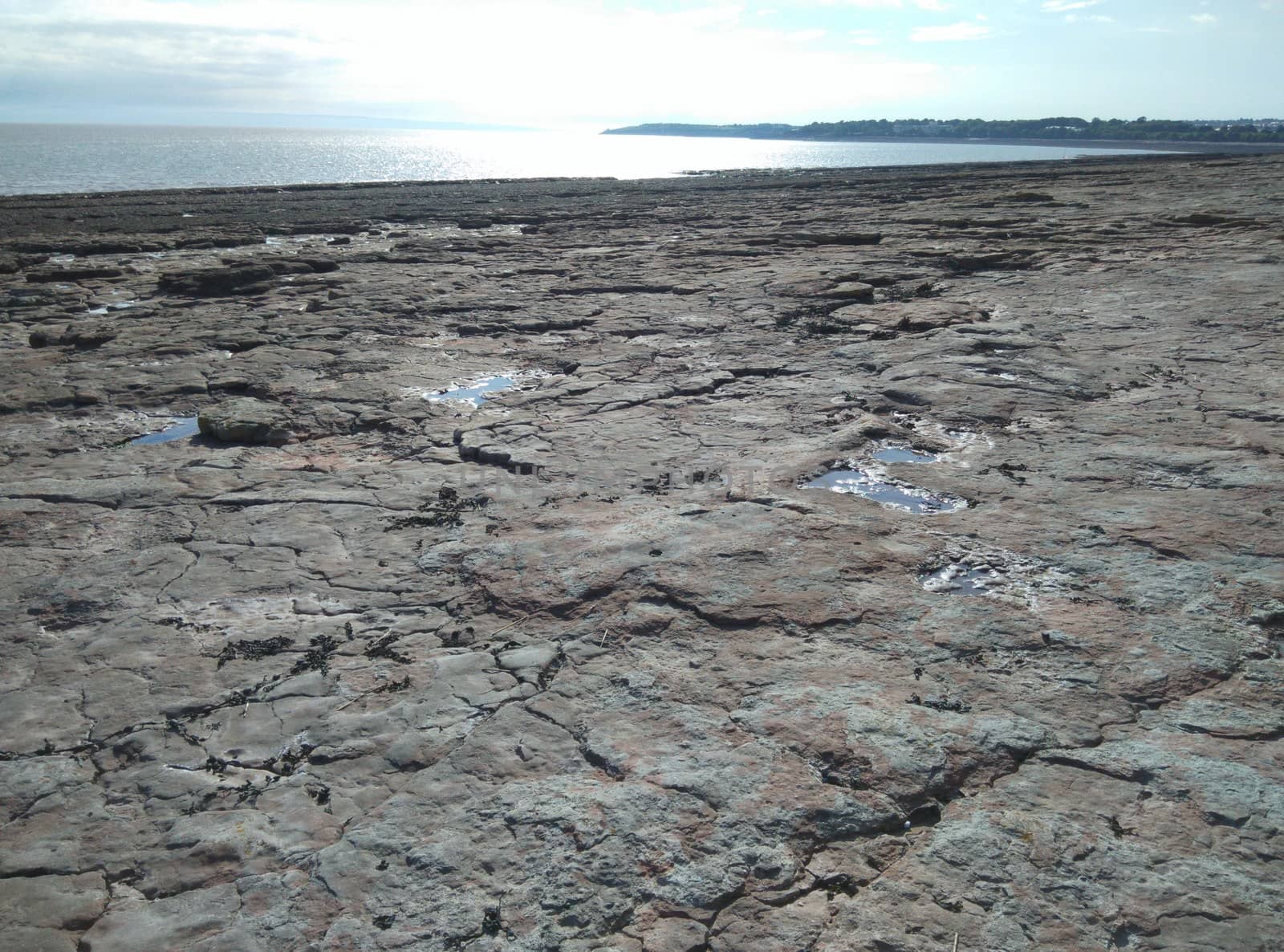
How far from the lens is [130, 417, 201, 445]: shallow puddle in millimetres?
5066

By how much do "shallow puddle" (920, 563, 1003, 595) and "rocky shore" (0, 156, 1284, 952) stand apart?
→ 0.5 inches

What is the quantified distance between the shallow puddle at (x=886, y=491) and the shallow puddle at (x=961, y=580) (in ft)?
1.72

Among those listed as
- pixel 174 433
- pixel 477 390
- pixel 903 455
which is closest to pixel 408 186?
pixel 477 390

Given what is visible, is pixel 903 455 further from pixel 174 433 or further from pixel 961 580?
pixel 174 433

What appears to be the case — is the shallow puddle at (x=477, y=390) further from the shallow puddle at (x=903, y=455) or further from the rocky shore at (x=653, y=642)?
the shallow puddle at (x=903, y=455)

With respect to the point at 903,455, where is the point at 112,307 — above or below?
above

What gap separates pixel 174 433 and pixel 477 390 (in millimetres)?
1816

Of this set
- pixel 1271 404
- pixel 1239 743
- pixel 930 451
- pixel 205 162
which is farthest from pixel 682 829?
pixel 205 162

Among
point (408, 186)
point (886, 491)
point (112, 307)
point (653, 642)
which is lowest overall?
point (653, 642)

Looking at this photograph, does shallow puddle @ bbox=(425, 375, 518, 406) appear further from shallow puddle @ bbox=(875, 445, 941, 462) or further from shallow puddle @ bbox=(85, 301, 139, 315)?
shallow puddle @ bbox=(85, 301, 139, 315)

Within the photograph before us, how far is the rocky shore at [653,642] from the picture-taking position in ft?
6.36

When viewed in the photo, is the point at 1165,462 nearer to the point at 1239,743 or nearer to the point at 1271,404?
the point at 1271,404

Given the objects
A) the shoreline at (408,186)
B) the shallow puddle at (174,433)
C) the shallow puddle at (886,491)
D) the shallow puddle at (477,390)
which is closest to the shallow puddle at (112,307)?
the shallow puddle at (174,433)

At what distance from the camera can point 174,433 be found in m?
5.22
